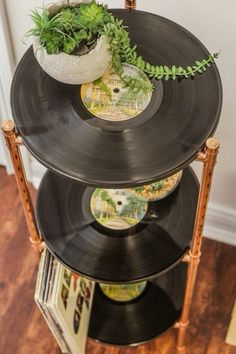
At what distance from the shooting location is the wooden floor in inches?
60.4

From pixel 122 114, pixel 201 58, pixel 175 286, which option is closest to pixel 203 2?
pixel 201 58

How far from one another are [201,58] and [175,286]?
0.74 metres

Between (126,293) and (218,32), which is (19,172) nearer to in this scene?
(218,32)

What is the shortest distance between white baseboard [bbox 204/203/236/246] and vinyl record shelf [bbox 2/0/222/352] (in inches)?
7.5

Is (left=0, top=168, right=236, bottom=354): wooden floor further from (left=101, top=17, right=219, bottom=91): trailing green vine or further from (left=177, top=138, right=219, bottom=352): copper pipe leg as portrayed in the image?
(left=101, top=17, right=219, bottom=91): trailing green vine

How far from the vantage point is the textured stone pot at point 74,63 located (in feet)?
2.88

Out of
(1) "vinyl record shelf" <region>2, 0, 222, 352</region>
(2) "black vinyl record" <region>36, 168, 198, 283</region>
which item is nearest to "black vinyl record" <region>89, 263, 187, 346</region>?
(1) "vinyl record shelf" <region>2, 0, 222, 352</region>

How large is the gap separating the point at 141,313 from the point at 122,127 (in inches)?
28.9

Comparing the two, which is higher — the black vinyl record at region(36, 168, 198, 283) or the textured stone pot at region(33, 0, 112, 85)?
the textured stone pot at region(33, 0, 112, 85)

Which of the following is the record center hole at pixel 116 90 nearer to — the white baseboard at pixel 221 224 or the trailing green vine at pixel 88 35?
the trailing green vine at pixel 88 35

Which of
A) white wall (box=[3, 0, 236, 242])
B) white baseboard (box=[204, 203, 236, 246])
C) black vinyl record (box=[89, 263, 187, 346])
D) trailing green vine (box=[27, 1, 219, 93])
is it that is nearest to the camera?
trailing green vine (box=[27, 1, 219, 93])

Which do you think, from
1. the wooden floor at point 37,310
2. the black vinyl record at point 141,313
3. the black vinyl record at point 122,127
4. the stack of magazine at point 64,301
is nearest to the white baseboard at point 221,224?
the wooden floor at point 37,310

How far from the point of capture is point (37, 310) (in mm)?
1596

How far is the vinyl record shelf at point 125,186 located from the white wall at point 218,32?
14 centimetres
